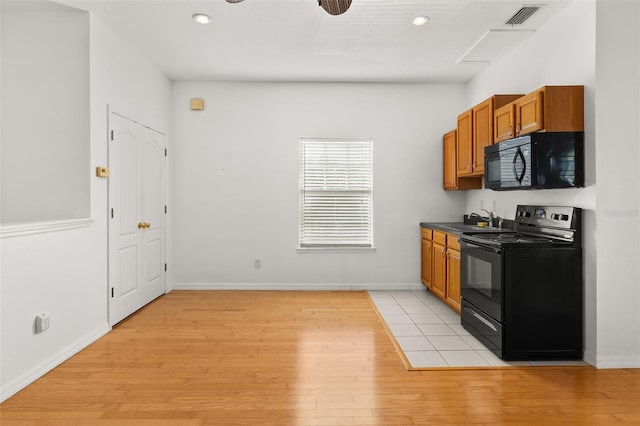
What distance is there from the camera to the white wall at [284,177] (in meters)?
5.38

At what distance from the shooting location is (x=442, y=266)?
4.52 m

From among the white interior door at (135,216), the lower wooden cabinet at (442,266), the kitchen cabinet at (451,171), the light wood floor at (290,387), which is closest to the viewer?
the light wood floor at (290,387)

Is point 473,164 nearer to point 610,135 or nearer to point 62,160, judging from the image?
point 610,135

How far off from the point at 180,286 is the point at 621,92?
16.6 ft

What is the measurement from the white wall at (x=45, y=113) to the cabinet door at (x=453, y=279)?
3.48 meters

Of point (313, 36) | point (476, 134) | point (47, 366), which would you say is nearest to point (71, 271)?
point (47, 366)

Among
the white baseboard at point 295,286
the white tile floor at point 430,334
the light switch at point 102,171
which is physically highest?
the light switch at point 102,171

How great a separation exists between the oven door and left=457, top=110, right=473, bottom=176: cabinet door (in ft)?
3.84

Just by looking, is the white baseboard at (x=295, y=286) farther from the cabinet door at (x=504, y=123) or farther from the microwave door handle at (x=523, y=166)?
the microwave door handle at (x=523, y=166)

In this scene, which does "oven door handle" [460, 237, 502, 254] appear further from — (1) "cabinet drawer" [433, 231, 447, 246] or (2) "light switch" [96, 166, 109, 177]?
(2) "light switch" [96, 166, 109, 177]

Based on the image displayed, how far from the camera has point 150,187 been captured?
185 inches

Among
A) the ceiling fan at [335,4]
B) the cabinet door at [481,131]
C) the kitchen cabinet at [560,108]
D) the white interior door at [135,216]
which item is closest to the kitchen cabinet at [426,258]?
the cabinet door at [481,131]

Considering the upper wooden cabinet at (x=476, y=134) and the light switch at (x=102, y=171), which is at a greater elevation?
the upper wooden cabinet at (x=476, y=134)

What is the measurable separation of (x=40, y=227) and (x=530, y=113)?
12.1ft
